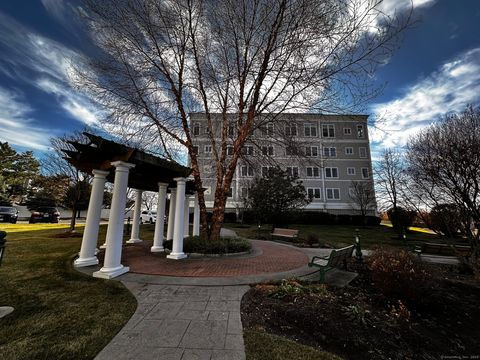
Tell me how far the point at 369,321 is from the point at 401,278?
138cm

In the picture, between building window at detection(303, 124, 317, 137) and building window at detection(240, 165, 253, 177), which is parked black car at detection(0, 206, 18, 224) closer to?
building window at detection(240, 165, 253, 177)

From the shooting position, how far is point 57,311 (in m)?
3.62

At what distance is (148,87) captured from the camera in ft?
28.8

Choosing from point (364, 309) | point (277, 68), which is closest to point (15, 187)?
point (277, 68)

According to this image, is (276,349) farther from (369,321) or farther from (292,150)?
(292,150)

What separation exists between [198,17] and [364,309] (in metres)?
10.6

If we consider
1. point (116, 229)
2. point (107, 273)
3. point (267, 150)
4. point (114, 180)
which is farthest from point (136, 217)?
point (267, 150)

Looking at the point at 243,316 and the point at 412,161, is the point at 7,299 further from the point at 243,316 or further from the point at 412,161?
the point at 412,161

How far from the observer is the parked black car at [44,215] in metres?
22.9

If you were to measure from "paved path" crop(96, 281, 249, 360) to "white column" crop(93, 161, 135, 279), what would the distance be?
154 centimetres

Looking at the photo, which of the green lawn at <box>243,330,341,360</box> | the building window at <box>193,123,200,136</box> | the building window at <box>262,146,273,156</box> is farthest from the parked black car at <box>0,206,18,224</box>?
the green lawn at <box>243,330,341,360</box>

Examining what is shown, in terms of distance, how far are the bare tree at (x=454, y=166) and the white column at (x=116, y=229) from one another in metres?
10.0

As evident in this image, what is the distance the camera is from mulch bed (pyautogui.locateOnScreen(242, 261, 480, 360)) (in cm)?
295

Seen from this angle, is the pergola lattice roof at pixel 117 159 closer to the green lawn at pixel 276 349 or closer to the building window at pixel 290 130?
the building window at pixel 290 130
